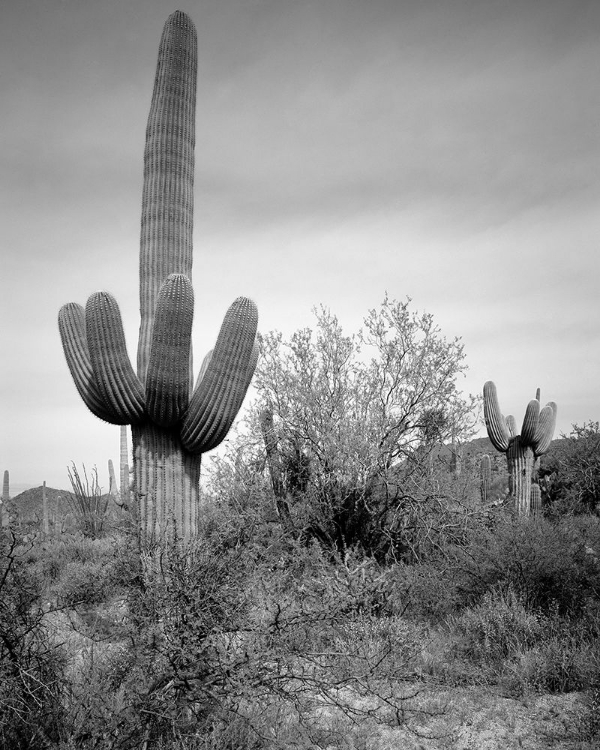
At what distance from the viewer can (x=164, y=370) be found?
7.63m

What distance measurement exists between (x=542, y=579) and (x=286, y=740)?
14.8ft

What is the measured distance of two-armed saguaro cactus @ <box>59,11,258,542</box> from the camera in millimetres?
7668

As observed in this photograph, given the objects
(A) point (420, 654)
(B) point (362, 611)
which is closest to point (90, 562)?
(B) point (362, 611)

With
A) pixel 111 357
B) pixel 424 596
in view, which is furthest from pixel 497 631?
pixel 111 357

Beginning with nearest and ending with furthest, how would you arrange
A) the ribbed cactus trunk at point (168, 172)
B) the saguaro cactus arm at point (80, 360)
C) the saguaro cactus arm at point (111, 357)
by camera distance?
the saguaro cactus arm at point (111, 357) < the saguaro cactus arm at point (80, 360) < the ribbed cactus trunk at point (168, 172)

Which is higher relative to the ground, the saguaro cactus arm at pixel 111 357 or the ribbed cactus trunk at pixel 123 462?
the saguaro cactus arm at pixel 111 357

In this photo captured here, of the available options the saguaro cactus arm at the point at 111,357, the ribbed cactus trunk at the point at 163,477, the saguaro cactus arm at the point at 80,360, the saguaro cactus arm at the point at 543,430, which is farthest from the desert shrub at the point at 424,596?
the saguaro cactus arm at the point at 543,430

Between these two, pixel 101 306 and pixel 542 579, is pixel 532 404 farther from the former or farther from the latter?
pixel 101 306

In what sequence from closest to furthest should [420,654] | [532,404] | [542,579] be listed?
1. [420,654]
2. [542,579]
3. [532,404]

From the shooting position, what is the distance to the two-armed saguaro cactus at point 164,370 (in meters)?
7.67

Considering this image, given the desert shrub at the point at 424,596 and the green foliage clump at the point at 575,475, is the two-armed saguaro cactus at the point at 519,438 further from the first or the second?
the desert shrub at the point at 424,596

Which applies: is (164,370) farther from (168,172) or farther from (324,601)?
(324,601)

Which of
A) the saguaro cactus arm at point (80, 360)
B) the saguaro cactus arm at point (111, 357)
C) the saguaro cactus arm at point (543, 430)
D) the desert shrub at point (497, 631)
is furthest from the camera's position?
the saguaro cactus arm at point (543, 430)

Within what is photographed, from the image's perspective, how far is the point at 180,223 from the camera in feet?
28.5
